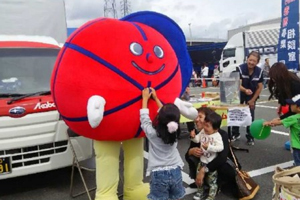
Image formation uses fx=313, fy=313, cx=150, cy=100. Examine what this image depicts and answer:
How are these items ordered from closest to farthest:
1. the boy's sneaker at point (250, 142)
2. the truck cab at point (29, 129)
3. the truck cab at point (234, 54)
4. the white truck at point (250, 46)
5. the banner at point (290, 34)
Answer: the truck cab at point (29, 129) → the boy's sneaker at point (250, 142) → the banner at point (290, 34) → the white truck at point (250, 46) → the truck cab at point (234, 54)

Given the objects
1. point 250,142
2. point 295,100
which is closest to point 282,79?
point 295,100

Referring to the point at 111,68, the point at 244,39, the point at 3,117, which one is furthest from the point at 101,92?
the point at 244,39

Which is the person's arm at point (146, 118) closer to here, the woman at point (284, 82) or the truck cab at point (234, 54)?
the woman at point (284, 82)

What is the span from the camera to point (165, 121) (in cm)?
251

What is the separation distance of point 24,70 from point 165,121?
2.54 m

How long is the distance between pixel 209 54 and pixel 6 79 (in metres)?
24.7

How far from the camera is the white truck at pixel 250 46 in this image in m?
18.0

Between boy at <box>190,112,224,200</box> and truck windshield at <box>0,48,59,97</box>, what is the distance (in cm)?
207

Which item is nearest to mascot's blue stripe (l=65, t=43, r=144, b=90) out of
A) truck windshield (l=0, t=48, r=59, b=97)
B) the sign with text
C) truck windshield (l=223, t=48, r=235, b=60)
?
truck windshield (l=0, t=48, r=59, b=97)

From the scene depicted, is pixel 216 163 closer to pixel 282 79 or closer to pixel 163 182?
pixel 163 182

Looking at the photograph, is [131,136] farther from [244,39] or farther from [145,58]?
[244,39]

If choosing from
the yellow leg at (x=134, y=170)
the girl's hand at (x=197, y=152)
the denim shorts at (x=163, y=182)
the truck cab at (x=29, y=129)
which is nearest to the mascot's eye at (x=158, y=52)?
the yellow leg at (x=134, y=170)

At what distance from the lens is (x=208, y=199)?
11.0ft

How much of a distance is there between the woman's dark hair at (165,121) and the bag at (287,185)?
2.99 feet
